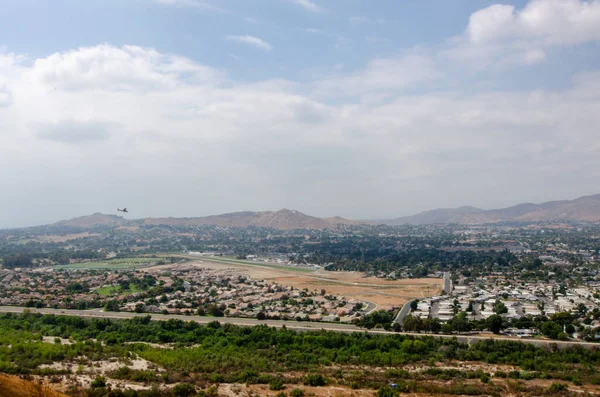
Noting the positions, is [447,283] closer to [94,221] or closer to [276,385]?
[276,385]

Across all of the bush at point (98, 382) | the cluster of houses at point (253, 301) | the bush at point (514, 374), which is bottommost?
the cluster of houses at point (253, 301)

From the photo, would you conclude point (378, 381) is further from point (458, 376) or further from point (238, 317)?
point (238, 317)

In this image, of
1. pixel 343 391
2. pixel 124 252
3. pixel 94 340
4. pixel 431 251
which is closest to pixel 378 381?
pixel 343 391

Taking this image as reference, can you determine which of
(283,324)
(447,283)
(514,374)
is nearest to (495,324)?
(514,374)

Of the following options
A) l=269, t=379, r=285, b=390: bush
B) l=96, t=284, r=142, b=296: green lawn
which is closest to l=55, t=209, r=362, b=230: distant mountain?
A: l=96, t=284, r=142, b=296: green lawn

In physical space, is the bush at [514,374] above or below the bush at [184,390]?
below

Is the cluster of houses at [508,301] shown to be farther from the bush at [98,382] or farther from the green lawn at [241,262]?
the green lawn at [241,262]

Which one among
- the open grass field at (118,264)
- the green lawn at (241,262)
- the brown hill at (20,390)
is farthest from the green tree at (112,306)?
the green lawn at (241,262)
